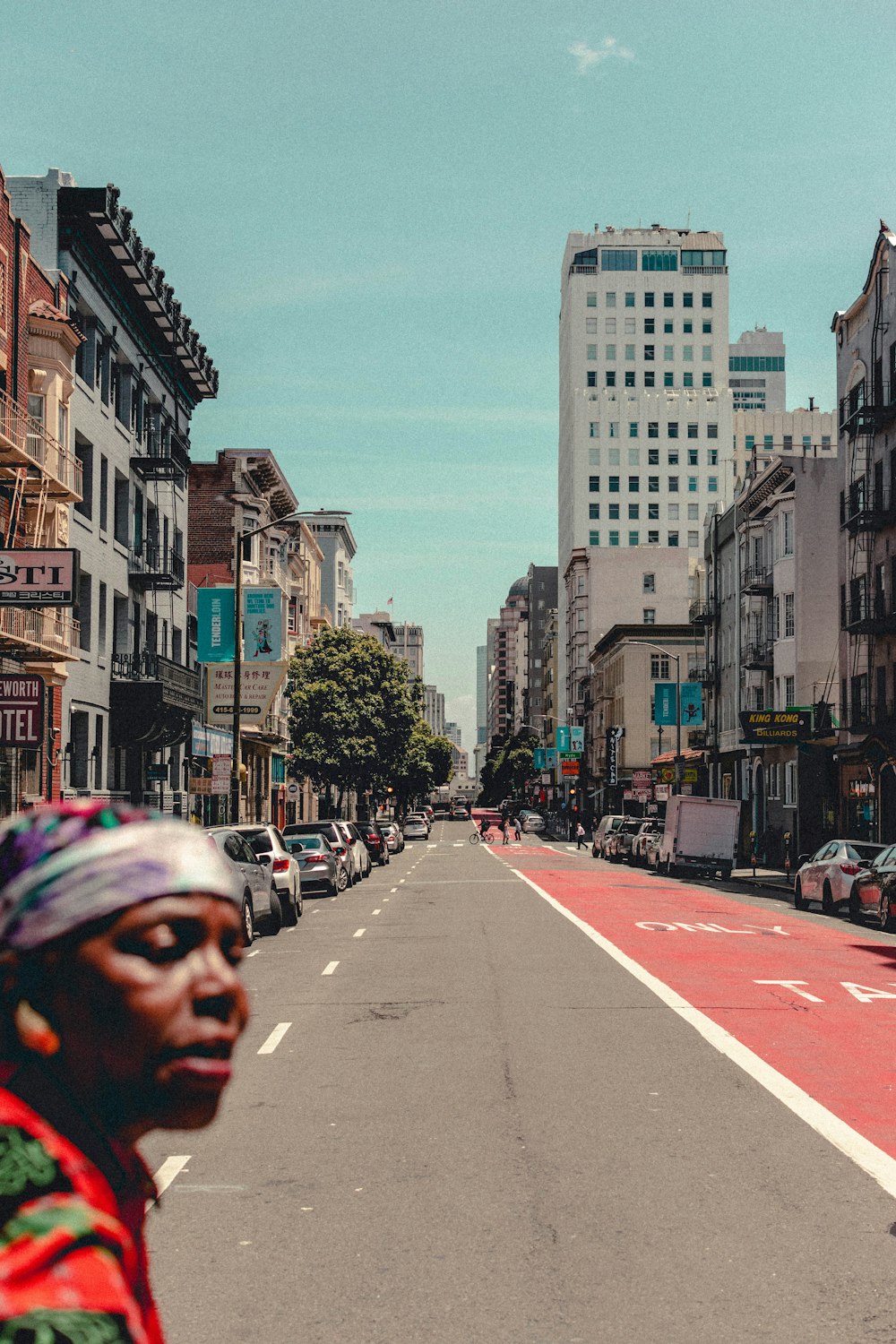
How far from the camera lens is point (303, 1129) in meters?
9.56

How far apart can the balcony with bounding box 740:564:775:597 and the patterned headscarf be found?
63710 millimetres

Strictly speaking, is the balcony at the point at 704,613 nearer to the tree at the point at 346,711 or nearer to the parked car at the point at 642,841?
the tree at the point at 346,711

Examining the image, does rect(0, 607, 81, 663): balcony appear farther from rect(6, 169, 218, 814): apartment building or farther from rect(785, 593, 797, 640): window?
rect(785, 593, 797, 640): window

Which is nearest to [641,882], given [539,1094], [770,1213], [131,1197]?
[539,1094]

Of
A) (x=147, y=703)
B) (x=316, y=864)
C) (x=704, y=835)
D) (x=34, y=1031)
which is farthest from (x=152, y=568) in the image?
(x=34, y=1031)

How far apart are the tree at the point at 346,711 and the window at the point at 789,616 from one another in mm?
23970

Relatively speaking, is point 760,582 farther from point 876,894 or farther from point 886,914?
point 886,914

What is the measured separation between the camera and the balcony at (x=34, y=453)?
2852cm

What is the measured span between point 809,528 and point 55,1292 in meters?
61.3

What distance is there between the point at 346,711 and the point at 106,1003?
75163 millimetres

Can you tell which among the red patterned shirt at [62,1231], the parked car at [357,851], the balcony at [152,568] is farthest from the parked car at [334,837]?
the red patterned shirt at [62,1231]

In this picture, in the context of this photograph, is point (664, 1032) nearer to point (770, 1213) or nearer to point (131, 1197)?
point (770, 1213)

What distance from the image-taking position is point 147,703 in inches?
1641

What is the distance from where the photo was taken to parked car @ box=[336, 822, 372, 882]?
42.0m
